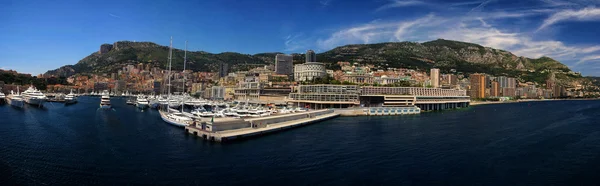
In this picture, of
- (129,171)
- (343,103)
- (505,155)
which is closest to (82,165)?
(129,171)

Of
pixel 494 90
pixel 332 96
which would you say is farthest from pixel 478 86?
pixel 332 96

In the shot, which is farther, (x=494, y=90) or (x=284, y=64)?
(x=494, y=90)

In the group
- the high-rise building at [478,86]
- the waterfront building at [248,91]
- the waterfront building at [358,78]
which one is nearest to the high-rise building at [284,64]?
the waterfront building at [248,91]

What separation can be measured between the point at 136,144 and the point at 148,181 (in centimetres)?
1385

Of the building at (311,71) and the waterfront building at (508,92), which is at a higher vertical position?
the building at (311,71)

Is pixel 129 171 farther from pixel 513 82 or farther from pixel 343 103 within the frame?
pixel 513 82

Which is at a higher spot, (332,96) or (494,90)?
(494,90)

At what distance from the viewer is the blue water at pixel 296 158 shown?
74.7 ft

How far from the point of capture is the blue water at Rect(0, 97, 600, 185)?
22.8 metres

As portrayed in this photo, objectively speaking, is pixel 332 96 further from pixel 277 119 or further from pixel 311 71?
pixel 311 71

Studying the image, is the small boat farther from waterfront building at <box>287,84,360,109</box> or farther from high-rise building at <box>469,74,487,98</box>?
high-rise building at <box>469,74,487,98</box>

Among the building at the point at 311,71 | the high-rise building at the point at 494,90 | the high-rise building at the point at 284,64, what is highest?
the high-rise building at the point at 284,64

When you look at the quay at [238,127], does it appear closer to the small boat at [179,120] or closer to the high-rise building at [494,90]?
the small boat at [179,120]

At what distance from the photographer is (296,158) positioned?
28641 millimetres
